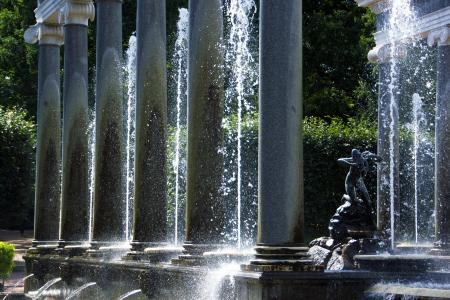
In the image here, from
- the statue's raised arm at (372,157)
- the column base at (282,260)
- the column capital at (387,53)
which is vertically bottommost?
the column base at (282,260)

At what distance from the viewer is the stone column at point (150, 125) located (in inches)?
1088

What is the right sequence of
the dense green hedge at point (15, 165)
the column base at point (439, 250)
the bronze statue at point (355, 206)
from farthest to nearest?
1. the dense green hedge at point (15, 165)
2. the column base at point (439, 250)
3. the bronze statue at point (355, 206)

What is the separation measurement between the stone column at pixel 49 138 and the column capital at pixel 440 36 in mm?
15121

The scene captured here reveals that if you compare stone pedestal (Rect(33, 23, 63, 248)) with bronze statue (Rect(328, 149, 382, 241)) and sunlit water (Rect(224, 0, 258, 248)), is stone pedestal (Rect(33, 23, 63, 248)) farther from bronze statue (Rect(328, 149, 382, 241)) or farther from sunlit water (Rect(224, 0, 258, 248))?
bronze statue (Rect(328, 149, 382, 241))

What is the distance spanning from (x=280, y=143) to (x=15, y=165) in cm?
4851

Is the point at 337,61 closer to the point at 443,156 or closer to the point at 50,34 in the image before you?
the point at 50,34

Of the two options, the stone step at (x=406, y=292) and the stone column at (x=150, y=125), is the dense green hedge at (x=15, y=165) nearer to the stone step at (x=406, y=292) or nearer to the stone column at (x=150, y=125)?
the stone column at (x=150, y=125)

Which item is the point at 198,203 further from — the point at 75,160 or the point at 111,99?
the point at 75,160

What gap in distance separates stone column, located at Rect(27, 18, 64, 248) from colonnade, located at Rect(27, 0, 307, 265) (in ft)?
0.14

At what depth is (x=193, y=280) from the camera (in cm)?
2172

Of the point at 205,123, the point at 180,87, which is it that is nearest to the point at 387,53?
the point at 205,123

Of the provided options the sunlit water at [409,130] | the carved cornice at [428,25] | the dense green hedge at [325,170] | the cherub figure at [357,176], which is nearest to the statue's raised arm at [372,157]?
the cherub figure at [357,176]

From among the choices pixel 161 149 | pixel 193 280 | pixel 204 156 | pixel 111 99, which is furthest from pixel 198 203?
pixel 111 99

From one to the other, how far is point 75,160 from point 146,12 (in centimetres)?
952
